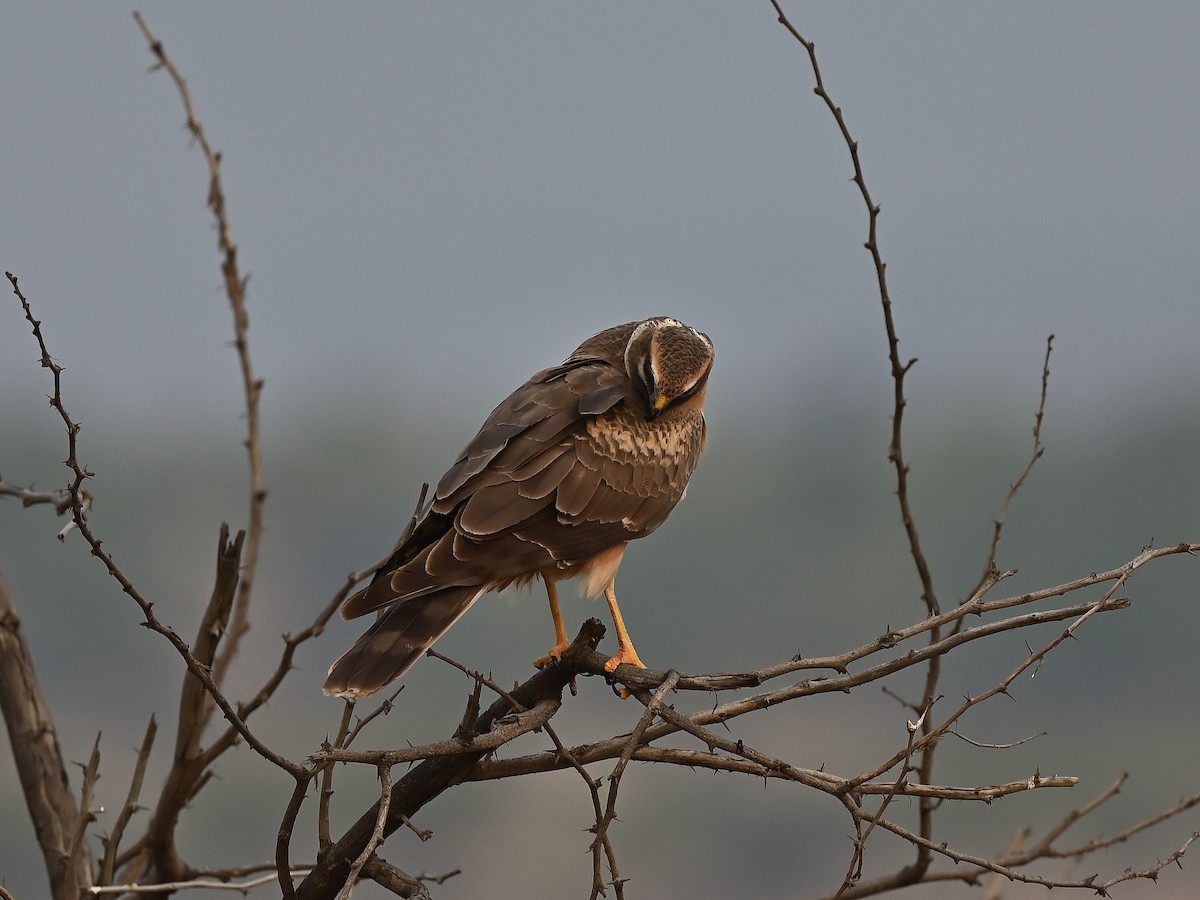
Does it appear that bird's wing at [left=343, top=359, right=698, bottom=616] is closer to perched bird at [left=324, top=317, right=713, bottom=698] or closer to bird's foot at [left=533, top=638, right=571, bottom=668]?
perched bird at [left=324, top=317, right=713, bottom=698]

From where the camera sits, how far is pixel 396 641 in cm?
Result: 436

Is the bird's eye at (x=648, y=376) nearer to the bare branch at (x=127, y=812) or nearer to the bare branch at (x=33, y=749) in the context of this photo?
the bare branch at (x=127, y=812)

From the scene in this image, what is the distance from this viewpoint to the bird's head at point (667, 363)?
541 centimetres

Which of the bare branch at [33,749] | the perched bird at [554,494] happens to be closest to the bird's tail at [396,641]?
the perched bird at [554,494]

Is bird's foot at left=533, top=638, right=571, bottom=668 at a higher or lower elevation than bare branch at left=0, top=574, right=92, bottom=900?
higher

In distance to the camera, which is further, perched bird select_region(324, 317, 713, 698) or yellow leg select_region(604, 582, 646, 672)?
yellow leg select_region(604, 582, 646, 672)

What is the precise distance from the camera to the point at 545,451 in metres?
5.14

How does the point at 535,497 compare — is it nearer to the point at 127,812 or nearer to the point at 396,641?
the point at 396,641

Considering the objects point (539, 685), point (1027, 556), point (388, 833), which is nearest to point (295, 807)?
point (388, 833)

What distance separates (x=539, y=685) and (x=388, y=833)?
0.68 m

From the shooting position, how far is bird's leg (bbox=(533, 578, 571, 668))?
479 centimetres

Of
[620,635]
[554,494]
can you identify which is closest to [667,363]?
[554,494]

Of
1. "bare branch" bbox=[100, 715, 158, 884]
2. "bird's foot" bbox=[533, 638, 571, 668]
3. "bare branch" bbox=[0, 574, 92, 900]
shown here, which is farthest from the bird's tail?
"bare branch" bbox=[0, 574, 92, 900]

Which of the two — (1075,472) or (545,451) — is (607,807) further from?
(1075,472)
